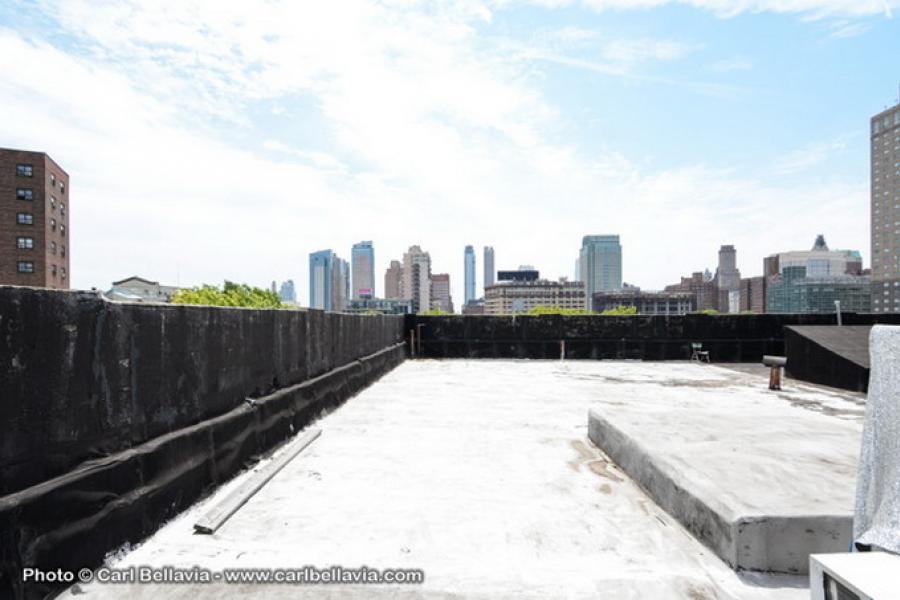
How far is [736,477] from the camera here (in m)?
4.43

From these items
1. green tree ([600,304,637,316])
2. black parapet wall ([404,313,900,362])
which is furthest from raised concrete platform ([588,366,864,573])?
green tree ([600,304,637,316])

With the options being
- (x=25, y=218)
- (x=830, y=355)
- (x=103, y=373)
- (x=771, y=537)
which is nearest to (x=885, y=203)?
(x=830, y=355)

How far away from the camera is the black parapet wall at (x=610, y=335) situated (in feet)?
69.8

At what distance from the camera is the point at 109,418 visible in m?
3.77

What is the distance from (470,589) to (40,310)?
3.28 meters

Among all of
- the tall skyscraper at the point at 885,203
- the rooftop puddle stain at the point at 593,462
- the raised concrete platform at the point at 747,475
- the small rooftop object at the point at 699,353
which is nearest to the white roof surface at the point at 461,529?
the rooftop puddle stain at the point at 593,462

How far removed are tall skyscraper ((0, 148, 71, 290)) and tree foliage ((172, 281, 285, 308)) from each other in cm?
4333

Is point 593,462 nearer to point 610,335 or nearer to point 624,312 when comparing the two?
point 610,335

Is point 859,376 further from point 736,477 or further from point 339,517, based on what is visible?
point 339,517

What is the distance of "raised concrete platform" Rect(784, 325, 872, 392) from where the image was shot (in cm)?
1236

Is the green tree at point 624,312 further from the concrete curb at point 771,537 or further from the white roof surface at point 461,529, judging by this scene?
the concrete curb at point 771,537

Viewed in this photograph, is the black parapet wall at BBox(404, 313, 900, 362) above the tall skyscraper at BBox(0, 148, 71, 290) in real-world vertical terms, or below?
below

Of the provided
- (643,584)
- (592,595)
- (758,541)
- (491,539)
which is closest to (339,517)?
(491,539)

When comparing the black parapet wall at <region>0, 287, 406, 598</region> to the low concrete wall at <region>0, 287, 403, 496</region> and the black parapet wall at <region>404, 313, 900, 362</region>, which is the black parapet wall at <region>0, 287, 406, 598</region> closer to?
the low concrete wall at <region>0, 287, 403, 496</region>
